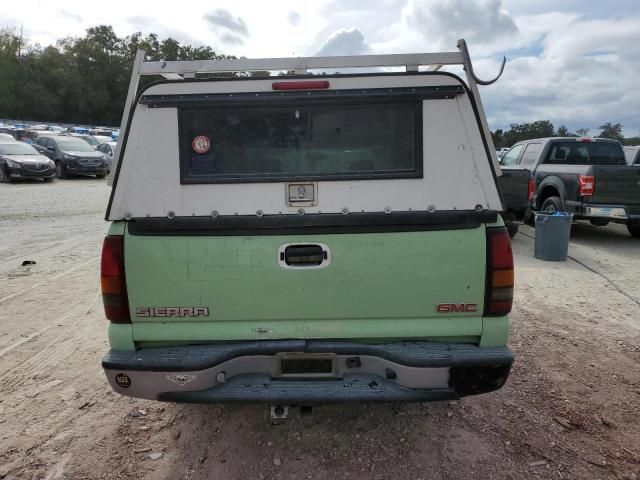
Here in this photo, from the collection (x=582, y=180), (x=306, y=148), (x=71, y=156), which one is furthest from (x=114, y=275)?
(x=71, y=156)

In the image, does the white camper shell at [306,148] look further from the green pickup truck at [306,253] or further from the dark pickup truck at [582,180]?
the dark pickup truck at [582,180]

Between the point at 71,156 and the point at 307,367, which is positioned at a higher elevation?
the point at 71,156

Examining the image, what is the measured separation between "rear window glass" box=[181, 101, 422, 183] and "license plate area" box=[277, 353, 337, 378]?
1.00m

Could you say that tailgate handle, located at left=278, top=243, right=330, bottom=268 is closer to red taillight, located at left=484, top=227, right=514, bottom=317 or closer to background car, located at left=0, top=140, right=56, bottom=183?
red taillight, located at left=484, top=227, right=514, bottom=317

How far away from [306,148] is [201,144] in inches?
23.0

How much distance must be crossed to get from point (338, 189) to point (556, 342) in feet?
10.4

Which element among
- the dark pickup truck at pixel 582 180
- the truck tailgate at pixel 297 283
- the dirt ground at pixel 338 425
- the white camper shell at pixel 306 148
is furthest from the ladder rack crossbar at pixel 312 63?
the dark pickup truck at pixel 582 180

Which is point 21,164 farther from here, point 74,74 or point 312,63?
point 74,74

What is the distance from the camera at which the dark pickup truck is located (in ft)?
29.4

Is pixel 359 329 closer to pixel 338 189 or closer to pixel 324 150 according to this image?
pixel 338 189

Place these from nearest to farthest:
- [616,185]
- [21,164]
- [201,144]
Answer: [201,144] → [616,185] → [21,164]

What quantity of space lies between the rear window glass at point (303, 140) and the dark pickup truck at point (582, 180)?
21.3 ft

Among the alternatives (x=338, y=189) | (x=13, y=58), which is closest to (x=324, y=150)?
(x=338, y=189)

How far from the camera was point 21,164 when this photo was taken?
18.7 m
